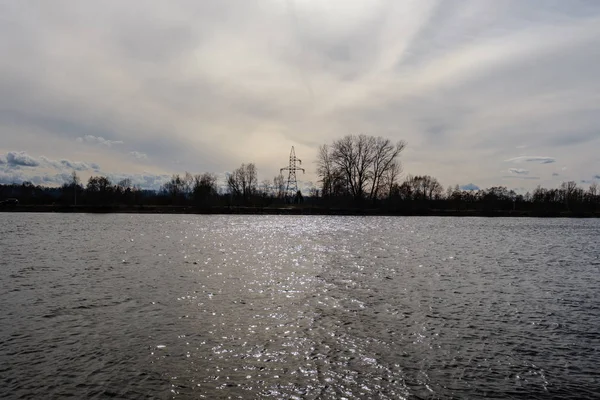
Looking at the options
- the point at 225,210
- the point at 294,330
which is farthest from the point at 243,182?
the point at 294,330

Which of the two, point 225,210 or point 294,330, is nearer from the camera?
point 294,330

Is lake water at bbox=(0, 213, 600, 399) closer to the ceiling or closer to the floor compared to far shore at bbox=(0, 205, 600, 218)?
closer to the floor

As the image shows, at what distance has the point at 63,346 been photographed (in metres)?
11.5

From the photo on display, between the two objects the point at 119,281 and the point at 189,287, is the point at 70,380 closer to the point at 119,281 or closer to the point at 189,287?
the point at 189,287

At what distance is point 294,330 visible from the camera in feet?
43.3

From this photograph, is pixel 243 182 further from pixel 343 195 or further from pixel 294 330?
pixel 294 330

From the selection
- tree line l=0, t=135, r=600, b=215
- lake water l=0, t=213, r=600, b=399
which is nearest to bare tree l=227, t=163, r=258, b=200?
tree line l=0, t=135, r=600, b=215

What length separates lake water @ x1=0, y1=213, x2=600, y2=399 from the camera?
30.7 ft

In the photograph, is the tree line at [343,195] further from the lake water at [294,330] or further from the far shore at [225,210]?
the lake water at [294,330]

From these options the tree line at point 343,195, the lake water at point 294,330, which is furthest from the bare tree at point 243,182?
the lake water at point 294,330

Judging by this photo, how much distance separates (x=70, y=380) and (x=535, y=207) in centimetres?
15114

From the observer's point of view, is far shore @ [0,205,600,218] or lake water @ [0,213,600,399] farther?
far shore @ [0,205,600,218]

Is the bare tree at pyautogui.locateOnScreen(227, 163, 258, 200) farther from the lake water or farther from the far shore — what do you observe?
the lake water

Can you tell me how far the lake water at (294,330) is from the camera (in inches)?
368
